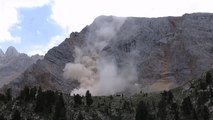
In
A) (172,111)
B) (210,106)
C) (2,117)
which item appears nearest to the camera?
(2,117)

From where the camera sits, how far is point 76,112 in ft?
648

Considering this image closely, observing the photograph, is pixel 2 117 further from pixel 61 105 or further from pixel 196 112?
pixel 196 112

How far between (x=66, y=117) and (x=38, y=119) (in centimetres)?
1244

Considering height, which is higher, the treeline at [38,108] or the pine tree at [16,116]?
the treeline at [38,108]

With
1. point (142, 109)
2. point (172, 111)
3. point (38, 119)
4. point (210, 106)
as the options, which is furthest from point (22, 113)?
point (210, 106)

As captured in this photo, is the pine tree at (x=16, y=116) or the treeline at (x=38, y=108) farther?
the treeline at (x=38, y=108)

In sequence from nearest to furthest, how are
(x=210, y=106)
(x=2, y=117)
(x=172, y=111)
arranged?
(x=2, y=117), (x=210, y=106), (x=172, y=111)

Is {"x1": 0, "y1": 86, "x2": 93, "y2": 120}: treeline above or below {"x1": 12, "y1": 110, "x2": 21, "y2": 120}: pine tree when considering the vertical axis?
above

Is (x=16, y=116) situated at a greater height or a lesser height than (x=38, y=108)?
lesser

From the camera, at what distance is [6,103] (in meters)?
198

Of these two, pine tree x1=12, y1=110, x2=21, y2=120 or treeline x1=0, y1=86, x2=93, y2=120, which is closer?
pine tree x1=12, y1=110, x2=21, y2=120

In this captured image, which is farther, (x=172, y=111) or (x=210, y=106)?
(x=172, y=111)

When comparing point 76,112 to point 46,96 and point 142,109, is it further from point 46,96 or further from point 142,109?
point 142,109

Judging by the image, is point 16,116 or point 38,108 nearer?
point 16,116
